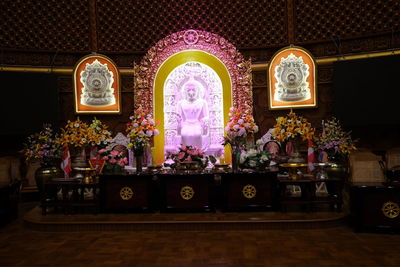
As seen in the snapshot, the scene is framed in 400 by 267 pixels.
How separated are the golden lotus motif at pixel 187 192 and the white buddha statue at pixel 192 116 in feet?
6.72

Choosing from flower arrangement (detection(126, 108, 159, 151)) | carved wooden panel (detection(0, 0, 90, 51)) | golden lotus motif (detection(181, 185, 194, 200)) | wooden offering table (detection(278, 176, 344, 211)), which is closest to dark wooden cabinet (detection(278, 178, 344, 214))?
wooden offering table (detection(278, 176, 344, 211))

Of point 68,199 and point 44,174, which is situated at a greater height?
point 44,174

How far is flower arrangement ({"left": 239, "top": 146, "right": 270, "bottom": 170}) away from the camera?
459cm

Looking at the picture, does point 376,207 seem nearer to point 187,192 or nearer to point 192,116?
point 187,192

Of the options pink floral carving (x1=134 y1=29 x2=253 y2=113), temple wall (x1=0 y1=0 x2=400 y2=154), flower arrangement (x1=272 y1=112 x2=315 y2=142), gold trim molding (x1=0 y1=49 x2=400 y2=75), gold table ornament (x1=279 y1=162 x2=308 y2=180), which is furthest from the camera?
temple wall (x1=0 y1=0 x2=400 y2=154)

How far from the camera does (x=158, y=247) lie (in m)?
3.48

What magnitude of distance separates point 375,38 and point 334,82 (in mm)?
1055

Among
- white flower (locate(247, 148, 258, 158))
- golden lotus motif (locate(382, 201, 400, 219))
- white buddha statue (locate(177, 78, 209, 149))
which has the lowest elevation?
golden lotus motif (locate(382, 201, 400, 219))

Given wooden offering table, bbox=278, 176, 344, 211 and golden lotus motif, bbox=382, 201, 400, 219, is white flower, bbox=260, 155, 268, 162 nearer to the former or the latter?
wooden offering table, bbox=278, 176, 344, 211

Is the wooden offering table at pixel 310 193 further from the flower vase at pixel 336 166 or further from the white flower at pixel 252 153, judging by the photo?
the flower vase at pixel 336 166

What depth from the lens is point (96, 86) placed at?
686 cm

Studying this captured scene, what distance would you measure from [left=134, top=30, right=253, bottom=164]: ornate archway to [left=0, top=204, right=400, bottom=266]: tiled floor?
9.26ft

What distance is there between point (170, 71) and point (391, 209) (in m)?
4.31

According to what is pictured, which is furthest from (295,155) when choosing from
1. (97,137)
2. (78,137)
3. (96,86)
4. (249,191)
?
(96,86)
